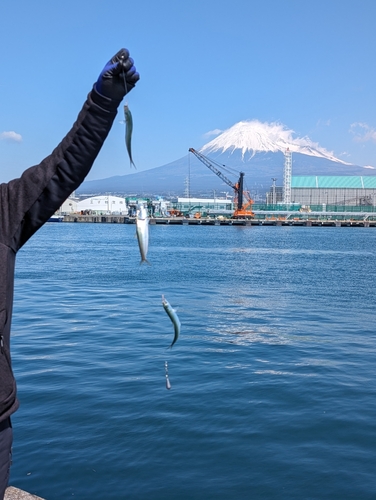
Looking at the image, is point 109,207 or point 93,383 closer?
point 93,383

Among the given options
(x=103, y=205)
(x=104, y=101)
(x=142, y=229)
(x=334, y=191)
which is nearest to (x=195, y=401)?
(x=142, y=229)

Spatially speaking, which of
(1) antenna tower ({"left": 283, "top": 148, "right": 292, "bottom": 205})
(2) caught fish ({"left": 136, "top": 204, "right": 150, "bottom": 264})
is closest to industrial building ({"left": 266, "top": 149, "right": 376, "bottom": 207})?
(1) antenna tower ({"left": 283, "top": 148, "right": 292, "bottom": 205})

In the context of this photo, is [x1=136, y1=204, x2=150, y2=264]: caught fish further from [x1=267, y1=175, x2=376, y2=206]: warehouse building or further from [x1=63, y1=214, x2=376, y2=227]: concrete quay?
[x1=267, y1=175, x2=376, y2=206]: warehouse building

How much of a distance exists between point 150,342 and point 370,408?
650 centimetres

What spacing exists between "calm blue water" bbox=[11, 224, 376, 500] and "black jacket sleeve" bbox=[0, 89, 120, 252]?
530 centimetres

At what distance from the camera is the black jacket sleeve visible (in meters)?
2.75

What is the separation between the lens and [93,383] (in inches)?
443

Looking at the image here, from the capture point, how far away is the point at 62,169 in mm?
2824

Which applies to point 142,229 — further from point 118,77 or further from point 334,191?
point 334,191

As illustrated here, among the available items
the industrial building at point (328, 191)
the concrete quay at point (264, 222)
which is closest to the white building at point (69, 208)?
the concrete quay at point (264, 222)

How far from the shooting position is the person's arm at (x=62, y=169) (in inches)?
107

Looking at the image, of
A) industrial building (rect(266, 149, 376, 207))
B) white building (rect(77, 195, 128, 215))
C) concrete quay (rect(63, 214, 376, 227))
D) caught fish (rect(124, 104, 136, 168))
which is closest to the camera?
caught fish (rect(124, 104, 136, 168))

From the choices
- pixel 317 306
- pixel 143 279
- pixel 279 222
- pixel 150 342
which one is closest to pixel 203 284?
pixel 143 279

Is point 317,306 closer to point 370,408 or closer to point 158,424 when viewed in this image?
point 370,408
